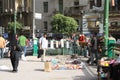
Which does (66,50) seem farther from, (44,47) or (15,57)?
(15,57)

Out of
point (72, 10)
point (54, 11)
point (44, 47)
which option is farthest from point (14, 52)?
point (54, 11)

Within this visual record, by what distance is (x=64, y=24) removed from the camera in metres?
59.0

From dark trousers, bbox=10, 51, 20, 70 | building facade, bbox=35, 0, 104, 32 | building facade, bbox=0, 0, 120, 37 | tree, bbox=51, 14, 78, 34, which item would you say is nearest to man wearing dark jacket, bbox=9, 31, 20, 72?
dark trousers, bbox=10, 51, 20, 70

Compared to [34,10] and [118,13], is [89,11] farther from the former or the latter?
[34,10]

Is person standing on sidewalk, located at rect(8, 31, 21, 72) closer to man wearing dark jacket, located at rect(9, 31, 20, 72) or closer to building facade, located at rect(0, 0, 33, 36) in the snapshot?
man wearing dark jacket, located at rect(9, 31, 20, 72)

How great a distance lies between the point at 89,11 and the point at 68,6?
182 inches

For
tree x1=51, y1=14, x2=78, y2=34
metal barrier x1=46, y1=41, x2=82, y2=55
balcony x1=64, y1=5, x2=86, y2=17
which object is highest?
balcony x1=64, y1=5, x2=86, y2=17

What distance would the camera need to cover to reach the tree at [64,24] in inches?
2292

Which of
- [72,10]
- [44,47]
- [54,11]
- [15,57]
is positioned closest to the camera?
[15,57]

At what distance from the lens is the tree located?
58219mm

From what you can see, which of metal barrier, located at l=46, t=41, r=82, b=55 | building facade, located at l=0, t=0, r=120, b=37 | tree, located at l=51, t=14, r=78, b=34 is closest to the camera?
metal barrier, located at l=46, t=41, r=82, b=55

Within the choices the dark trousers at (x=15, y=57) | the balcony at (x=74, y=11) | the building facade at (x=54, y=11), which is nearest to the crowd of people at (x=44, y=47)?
the dark trousers at (x=15, y=57)

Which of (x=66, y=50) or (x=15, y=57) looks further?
(x=66, y=50)

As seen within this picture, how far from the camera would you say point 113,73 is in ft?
41.1
